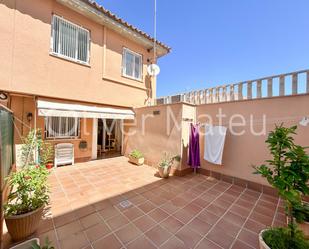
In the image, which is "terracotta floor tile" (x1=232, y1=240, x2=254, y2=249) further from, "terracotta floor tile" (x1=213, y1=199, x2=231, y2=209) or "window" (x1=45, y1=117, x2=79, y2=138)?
"window" (x1=45, y1=117, x2=79, y2=138)

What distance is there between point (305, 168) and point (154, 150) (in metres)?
7.24

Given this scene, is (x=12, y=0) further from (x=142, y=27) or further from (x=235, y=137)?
(x=235, y=137)

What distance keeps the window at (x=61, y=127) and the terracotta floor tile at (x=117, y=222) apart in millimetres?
7199

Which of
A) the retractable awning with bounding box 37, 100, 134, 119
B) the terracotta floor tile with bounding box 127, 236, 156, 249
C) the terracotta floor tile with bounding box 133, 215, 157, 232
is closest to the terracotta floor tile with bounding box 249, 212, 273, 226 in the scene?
the terracotta floor tile with bounding box 133, 215, 157, 232

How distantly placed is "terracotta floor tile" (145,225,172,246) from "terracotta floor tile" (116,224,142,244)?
0.29 meters

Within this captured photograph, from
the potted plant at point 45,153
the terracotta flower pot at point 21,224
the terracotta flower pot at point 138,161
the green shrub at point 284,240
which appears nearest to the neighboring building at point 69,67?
the potted plant at point 45,153

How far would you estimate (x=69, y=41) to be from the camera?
26.2 ft

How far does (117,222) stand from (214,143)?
18.1 ft

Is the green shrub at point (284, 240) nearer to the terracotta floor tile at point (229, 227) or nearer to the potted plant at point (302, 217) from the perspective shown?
the potted plant at point (302, 217)

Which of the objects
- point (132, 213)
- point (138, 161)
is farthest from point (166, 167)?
point (132, 213)

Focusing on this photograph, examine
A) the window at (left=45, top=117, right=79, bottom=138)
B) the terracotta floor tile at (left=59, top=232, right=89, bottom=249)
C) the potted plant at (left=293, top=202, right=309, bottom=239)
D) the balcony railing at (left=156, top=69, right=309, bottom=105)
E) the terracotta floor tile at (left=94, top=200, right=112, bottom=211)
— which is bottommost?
the terracotta floor tile at (left=94, top=200, right=112, bottom=211)

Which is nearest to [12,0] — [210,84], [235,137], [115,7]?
[115,7]

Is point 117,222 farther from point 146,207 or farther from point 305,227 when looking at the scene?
point 305,227

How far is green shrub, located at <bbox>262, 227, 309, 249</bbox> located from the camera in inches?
98.8
